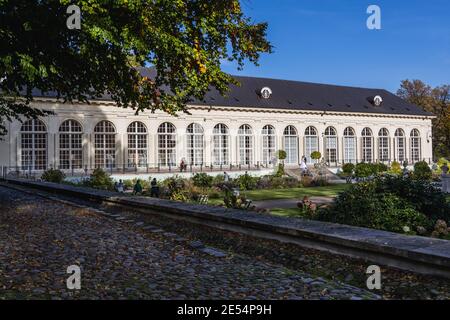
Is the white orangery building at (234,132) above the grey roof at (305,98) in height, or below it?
below

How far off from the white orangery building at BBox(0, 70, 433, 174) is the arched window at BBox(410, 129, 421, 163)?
0.13 meters

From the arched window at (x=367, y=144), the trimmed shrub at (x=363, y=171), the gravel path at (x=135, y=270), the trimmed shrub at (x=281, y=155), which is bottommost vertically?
the gravel path at (x=135, y=270)

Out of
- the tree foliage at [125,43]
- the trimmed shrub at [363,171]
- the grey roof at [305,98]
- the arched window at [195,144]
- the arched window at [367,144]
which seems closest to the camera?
the tree foliage at [125,43]

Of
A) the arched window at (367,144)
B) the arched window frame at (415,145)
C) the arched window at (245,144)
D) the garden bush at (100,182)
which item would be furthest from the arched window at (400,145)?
the garden bush at (100,182)

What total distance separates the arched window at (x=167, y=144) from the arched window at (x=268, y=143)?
10.4m

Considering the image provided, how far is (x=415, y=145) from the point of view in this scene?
61.3 meters

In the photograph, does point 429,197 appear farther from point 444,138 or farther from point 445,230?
point 444,138

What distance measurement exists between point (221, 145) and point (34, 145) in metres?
18.4

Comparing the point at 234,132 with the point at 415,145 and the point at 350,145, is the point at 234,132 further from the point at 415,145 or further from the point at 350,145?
the point at 415,145

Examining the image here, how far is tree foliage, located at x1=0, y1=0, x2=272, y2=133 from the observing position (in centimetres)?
944

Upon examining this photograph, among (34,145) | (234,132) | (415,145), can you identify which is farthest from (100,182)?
(415,145)

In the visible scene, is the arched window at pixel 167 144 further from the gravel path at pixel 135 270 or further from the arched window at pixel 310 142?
the gravel path at pixel 135 270

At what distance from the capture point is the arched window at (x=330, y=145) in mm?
54719

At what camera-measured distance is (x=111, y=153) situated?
Answer: 42719mm
